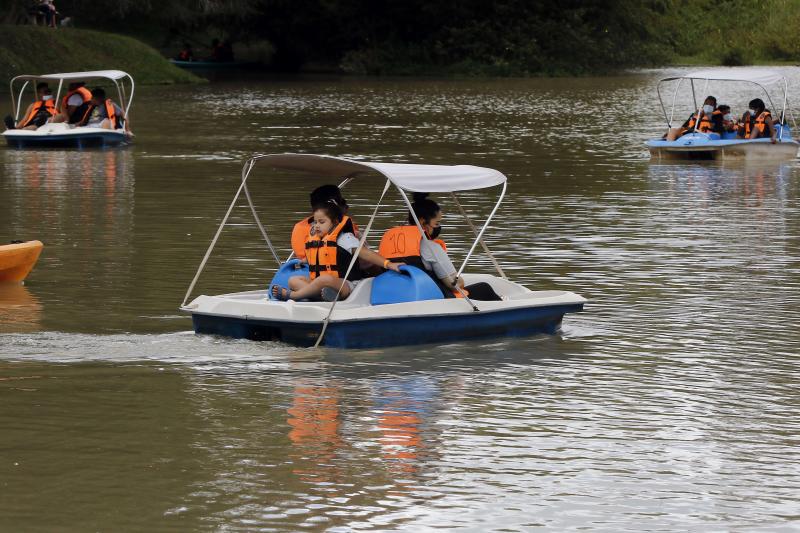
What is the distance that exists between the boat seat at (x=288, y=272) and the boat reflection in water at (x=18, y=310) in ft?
6.76

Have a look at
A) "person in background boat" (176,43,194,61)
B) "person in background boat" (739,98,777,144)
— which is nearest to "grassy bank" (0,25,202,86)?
"person in background boat" (176,43,194,61)

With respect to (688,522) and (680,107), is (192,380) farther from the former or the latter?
(680,107)

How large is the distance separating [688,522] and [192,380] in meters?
4.43

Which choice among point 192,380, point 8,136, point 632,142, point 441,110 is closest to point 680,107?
point 441,110

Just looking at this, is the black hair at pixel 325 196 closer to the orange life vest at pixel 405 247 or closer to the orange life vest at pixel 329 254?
the orange life vest at pixel 329 254

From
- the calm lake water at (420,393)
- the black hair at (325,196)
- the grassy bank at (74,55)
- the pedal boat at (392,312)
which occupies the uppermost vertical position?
the grassy bank at (74,55)

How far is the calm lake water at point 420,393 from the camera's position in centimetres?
848

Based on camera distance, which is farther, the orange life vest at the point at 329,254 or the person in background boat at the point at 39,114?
the person in background boat at the point at 39,114

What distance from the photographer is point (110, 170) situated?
28312 millimetres

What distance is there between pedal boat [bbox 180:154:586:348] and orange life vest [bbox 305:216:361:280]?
0.22 m

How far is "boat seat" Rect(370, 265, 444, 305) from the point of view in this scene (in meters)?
12.4

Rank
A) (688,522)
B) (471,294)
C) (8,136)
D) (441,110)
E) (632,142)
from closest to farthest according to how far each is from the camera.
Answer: (688,522) < (471,294) < (8,136) < (632,142) < (441,110)

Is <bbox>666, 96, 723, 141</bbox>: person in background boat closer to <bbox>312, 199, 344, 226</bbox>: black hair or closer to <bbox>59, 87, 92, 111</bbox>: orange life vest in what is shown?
<bbox>59, 87, 92, 111</bbox>: orange life vest

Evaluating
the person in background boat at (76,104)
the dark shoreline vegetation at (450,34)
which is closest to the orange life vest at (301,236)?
the person in background boat at (76,104)
